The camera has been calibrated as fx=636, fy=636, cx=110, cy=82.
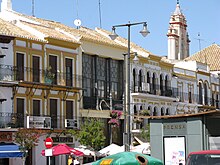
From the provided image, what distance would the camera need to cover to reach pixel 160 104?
5688 cm

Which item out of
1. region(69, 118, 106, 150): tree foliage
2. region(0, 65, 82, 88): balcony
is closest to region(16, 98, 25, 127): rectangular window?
region(0, 65, 82, 88): balcony

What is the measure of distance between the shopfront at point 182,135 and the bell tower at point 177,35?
2591 inches

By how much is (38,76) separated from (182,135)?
20.6 meters

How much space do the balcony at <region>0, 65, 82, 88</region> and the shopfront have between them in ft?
57.7

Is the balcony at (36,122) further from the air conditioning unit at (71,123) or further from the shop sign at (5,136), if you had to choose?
the shop sign at (5,136)

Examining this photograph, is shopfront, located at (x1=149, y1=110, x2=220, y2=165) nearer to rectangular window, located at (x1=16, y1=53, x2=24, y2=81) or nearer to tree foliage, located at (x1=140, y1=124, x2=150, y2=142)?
rectangular window, located at (x1=16, y1=53, x2=24, y2=81)

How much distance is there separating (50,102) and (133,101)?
1032 centimetres

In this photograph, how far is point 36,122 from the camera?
4169 cm

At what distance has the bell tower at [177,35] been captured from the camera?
90.9 meters

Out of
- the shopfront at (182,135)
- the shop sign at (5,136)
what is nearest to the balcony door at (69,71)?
the shop sign at (5,136)

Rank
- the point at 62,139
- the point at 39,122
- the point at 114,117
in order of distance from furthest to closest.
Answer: the point at 114,117 → the point at 62,139 → the point at 39,122

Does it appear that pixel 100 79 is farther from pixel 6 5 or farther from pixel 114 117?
pixel 6 5

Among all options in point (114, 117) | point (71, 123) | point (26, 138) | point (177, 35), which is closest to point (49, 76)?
point (71, 123)

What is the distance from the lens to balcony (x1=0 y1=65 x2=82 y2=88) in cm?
4047
